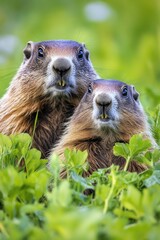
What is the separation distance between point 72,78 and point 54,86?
0.12m

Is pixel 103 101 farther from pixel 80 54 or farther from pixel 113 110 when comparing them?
pixel 80 54

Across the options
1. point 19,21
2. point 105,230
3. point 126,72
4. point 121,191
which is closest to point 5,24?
point 19,21

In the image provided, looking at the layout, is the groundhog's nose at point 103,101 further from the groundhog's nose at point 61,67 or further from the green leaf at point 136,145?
the green leaf at point 136,145

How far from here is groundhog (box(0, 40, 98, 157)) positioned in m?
6.08

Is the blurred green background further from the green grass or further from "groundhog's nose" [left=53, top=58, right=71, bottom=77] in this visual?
"groundhog's nose" [left=53, top=58, right=71, bottom=77]

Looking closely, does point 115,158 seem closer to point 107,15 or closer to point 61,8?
point 107,15

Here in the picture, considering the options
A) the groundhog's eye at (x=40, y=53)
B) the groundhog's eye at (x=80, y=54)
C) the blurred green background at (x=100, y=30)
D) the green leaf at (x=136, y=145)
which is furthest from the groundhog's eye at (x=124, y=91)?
the blurred green background at (x=100, y=30)

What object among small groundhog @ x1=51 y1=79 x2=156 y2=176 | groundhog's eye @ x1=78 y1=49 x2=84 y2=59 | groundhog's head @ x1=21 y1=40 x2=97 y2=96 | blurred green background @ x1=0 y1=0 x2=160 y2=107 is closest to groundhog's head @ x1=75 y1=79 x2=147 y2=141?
small groundhog @ x1=51 y1=79 x2=156 y2=176

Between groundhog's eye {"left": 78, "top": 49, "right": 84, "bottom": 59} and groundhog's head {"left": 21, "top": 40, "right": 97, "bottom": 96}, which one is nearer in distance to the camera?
groundhog's head {"left": 21, "top": 40, "right": 97, "bottom": 96}

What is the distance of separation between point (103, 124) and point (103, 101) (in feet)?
0.46

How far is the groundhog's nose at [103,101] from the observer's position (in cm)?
561

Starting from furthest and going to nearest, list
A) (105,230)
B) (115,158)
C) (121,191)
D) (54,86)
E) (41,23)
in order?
(41,23) → (54,86) → (115,158) → (121,191) → (105,230)

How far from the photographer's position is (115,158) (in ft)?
18.7

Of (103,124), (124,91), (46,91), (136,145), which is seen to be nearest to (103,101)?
(103,124)
